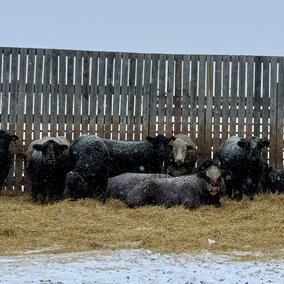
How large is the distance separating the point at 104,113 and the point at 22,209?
3.92 meters

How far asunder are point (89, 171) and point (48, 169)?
0.91 metres

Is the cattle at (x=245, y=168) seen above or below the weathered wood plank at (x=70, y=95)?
below

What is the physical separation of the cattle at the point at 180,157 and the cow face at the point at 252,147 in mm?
1346

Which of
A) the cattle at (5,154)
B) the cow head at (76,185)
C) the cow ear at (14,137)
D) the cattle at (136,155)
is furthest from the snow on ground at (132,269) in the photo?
the cow ear at (14,137)

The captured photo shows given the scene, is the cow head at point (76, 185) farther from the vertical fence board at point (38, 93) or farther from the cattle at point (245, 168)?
the cattle at point (245, 168)

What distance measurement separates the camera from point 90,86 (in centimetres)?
1720

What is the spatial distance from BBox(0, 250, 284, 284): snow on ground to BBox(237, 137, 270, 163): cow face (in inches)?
238

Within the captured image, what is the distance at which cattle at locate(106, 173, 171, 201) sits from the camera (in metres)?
15.0

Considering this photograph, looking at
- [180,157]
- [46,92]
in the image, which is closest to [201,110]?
[180,157]

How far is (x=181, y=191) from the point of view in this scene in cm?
1415

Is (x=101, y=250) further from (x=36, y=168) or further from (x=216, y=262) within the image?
(x=36, y=168)

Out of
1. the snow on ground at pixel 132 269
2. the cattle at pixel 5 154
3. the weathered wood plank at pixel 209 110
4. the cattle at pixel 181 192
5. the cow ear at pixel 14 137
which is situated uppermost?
the weathered wood plank at pixel 209 110

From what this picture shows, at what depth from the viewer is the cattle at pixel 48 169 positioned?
50.2 feet

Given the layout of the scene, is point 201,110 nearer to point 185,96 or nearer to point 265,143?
point 185,96
